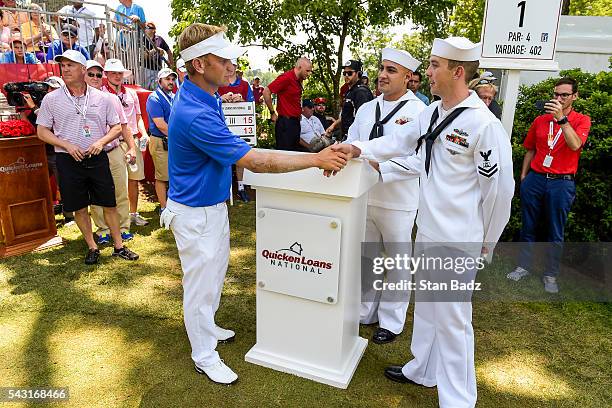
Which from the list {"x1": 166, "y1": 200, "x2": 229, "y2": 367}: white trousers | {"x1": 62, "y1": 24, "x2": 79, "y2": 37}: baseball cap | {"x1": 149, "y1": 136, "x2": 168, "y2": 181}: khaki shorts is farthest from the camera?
{"x1": 62, "y1": 24, "x2": 79, "y2": 37}: baseball cap

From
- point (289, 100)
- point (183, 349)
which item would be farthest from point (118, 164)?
point (289, 100)

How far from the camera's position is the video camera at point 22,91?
5.43 metres

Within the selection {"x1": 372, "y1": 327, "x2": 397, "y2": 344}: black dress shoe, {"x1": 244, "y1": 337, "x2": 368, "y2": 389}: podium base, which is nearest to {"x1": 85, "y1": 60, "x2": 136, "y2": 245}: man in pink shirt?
{"x1": 244, "y1": 337, "x2": 368, "y2": 389}: podium base

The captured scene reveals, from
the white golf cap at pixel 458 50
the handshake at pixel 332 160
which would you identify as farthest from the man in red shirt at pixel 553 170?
the handshake at pixel 332 160

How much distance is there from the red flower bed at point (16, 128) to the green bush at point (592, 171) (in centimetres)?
572

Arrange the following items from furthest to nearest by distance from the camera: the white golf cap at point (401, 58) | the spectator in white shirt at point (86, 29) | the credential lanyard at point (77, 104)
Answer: the spectator in white shirt at point (86, 29) → the credential lanyard at point (77, 104) → the white golf cap at point (401, 58)

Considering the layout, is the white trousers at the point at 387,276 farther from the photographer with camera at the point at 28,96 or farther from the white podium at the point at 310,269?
the photographer with camera at the point at 28,96

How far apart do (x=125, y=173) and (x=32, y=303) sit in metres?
2.09

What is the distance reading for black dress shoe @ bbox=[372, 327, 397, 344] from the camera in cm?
366

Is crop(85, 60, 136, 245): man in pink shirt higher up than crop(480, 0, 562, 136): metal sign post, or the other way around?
crop(480, 0, 562, 136): metal sign post

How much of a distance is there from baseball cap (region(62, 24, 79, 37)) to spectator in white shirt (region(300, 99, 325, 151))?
446cm

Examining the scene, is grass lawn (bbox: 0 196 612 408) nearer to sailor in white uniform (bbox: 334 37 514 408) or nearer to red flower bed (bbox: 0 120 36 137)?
sailor in white uniform (bbox: 334 37 514 408)

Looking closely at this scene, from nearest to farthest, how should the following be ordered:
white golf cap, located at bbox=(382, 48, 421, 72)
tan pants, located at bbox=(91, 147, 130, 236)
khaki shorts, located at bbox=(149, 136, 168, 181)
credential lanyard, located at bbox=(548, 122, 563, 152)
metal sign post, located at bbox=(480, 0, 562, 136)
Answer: white golf cap, located at bbox=(382, 48, 421, 72) < credential lanyard, located at bbox=(548, 122, 563, 152) < metal sign post, located at bbox=(480, 0, 562, 136) < tan pants, located at bbox=(91, 147, 130, 236) < khaki shorts, located at bbox=(149, 136, 168, 181)

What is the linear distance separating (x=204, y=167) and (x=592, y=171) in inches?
169
